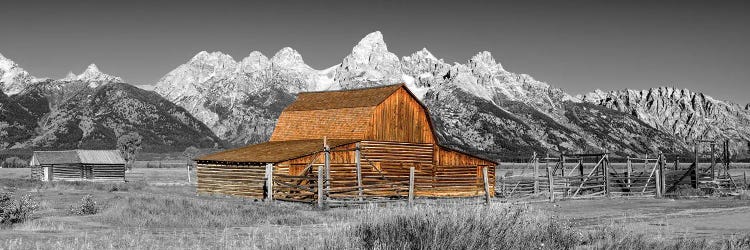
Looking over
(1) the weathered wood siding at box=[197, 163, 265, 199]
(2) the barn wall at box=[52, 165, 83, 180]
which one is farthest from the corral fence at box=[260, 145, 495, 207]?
(2) the barn wall at box=[52, 165, 83, 180]

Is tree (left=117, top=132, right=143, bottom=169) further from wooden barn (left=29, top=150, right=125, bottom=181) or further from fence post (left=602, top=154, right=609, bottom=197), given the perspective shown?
fence post (left=602, top=154, right=609, bottom=197)

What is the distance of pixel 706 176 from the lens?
4175 centimetres

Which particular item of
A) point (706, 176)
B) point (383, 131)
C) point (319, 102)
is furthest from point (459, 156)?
point (706, 176)

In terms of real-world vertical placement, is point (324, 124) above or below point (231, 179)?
above

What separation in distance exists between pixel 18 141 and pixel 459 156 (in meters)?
177

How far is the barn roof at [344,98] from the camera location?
38188mm

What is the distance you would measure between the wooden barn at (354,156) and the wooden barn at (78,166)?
922 inches

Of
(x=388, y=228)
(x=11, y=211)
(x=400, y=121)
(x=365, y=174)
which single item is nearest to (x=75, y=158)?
(x=400, y=121)

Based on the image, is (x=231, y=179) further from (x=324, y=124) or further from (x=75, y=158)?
(x=75, y=158)

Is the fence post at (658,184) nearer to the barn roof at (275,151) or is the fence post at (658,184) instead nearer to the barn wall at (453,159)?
the barn wall at (453,159)

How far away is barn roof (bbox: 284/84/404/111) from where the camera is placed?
125 ft

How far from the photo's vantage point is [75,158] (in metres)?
59.3

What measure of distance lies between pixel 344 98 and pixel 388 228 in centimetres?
2954

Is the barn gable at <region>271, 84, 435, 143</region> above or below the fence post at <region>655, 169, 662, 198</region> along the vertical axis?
above
